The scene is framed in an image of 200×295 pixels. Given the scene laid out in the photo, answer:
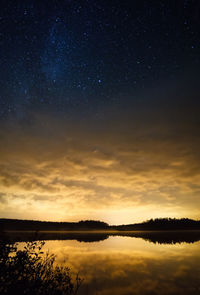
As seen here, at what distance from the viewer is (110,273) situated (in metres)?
17.0

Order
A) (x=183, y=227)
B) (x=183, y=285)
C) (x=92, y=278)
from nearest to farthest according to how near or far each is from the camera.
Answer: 1. (x=183, y=285)
2. (x=92, y=278)
3. (x=183, y=227)

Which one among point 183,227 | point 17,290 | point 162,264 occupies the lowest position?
point 183,227

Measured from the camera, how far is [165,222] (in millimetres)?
161250

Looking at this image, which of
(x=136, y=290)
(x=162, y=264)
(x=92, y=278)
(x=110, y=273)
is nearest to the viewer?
(x=136, y=290)

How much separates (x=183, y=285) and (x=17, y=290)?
1239 centimetres

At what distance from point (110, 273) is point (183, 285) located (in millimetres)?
6224

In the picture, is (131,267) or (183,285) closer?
(183,285)

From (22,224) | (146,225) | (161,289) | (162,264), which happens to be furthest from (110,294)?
(146,225)

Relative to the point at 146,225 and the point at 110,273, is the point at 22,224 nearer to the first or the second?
the point at 146,225

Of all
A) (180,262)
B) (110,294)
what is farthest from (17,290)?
(180,262)

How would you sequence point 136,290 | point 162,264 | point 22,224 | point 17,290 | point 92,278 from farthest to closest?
point 22,224 < point 162,264 < point 92,278 < point 136,290 < point 17,290

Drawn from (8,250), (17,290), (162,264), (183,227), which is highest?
(8,250)

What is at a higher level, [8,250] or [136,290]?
[8,250]

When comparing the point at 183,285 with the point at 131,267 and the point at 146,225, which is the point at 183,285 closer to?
the point at 131,267
